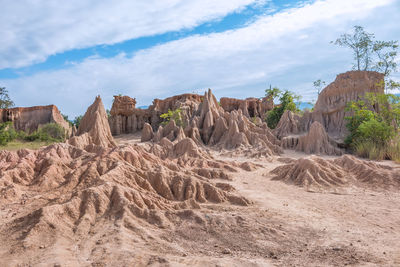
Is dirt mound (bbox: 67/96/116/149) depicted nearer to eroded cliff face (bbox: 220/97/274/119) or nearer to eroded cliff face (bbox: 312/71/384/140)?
eroded cliff face (bbox: 312/71/384/140)

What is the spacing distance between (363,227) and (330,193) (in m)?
3.40

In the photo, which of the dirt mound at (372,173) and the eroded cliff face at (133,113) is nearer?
the dirt mound at (372,173)

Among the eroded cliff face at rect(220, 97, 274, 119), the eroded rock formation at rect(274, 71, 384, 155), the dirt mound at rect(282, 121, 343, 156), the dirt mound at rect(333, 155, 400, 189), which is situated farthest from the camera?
the eroded cliff face at rect(220, 97, 274, 119)

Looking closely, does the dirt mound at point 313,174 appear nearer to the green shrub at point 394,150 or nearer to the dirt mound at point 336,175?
the dirt mound at point 336,175

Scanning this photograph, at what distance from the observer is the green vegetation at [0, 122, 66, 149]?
22062 mm

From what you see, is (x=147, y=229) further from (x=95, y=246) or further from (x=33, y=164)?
(x=33, y=164)

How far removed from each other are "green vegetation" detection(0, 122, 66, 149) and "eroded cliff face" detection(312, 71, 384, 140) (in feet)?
68.8

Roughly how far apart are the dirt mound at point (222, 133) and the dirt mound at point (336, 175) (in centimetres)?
645

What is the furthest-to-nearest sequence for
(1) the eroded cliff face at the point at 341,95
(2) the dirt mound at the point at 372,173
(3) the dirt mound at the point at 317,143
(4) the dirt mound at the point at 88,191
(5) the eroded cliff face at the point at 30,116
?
(5) the eroded cliff face at the point at 30,116 < (1) the eroded cliff face at the point at 341,95 < (3) the dirt mound at the point at 317,143 < (2) the dirt mound at the point at 372,173 < (4) the dirt mound at the point at 88,191

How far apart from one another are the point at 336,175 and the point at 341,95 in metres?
13.1

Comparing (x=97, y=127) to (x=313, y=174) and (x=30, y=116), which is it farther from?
(x=30, y=116)

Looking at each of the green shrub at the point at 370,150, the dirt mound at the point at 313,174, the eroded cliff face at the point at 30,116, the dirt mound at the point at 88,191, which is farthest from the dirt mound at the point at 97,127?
the eroded cliff face at the point at 30,116

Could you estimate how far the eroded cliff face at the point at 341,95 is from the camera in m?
20.9

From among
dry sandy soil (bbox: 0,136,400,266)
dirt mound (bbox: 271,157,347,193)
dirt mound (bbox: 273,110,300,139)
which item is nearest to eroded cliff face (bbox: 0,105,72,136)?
dirt mound (bbox: 273,110,300,139)
